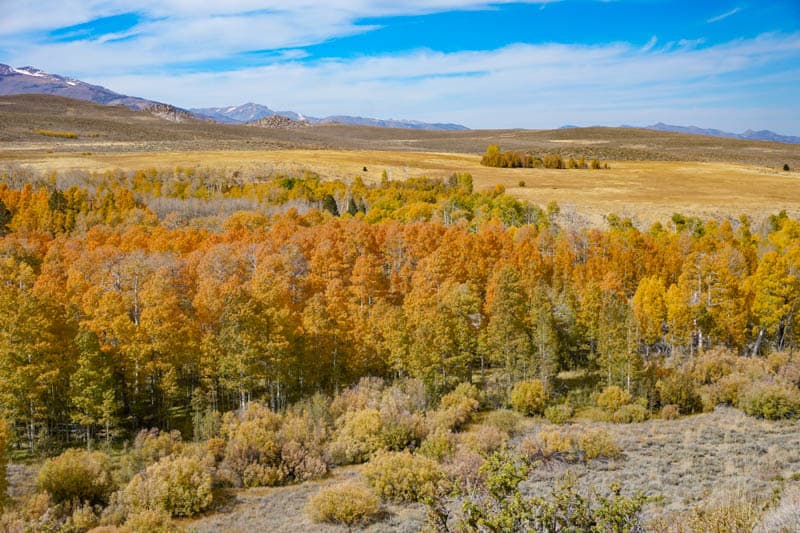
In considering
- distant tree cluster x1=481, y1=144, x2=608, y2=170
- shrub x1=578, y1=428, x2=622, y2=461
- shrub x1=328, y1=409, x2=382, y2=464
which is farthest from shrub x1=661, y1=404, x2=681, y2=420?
distant tree cluster x1=481, y1=144, x2=608, y2=170

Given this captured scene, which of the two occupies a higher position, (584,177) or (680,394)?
(584,177)

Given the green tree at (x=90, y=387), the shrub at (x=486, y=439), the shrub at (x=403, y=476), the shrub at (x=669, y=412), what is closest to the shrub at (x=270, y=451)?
the shrub at (x=403, y=476)

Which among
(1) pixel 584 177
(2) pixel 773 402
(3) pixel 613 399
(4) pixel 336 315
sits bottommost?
(3) pixel 613 399

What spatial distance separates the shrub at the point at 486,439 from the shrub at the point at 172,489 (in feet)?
46.0

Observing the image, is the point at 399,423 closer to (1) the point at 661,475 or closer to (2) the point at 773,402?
(1) the point at 661,475

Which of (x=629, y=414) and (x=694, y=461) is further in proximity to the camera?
(x=629, y=414)

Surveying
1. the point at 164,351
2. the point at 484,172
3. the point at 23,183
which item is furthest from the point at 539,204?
the point at 23,183

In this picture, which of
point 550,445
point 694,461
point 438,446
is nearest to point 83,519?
point 438,446

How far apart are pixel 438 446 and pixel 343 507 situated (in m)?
8.20

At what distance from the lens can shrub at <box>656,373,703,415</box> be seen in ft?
125

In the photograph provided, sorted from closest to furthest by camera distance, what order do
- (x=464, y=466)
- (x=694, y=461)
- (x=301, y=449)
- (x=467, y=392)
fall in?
1. (x=464, y=466)
2. (x=694, y=461)
3. (x=301, y=449)
4. (x=467, y=392)

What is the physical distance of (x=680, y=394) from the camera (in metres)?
38.3

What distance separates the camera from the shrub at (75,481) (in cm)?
2609

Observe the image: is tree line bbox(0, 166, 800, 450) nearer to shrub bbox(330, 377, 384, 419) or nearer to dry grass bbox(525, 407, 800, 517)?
shrub bbox(330, 377, 384, 419)
